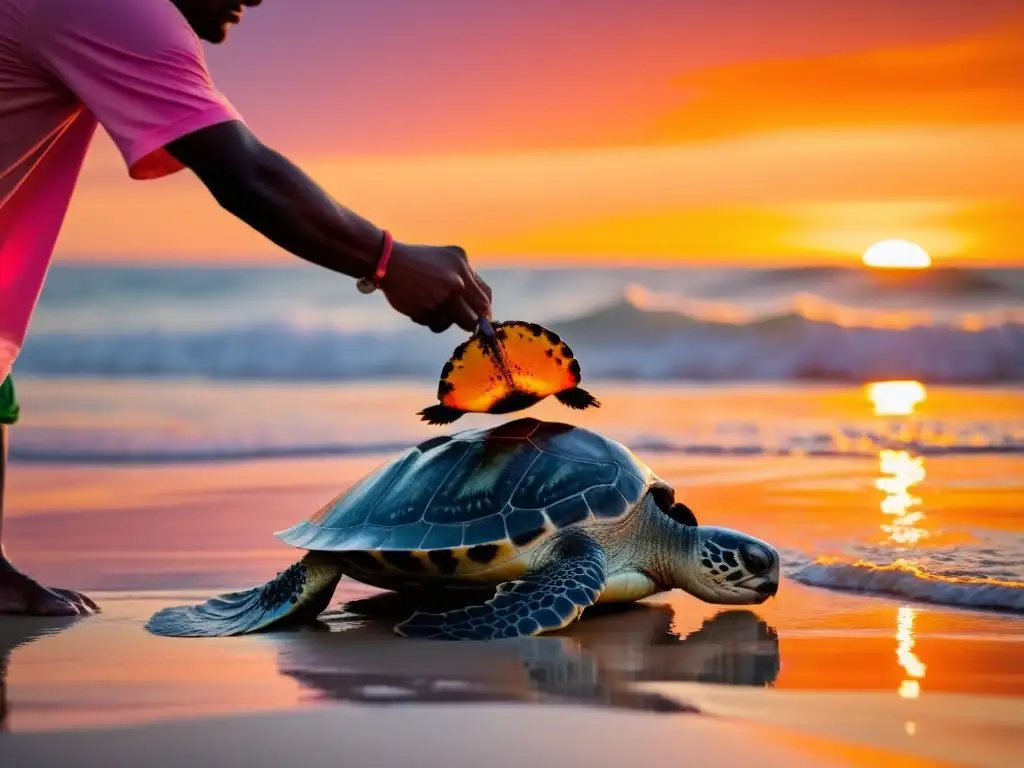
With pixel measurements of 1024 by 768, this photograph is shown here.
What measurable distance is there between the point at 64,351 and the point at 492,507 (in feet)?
51.1

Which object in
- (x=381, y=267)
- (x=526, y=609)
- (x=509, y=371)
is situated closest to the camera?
(x=381, y=267)

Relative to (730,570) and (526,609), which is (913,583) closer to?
(730,570)

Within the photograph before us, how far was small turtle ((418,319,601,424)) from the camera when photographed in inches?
154

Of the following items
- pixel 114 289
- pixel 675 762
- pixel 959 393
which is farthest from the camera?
pixel 114 289

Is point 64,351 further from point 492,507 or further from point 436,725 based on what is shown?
point 436,725

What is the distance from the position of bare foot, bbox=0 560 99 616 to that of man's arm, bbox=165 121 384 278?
190 cm

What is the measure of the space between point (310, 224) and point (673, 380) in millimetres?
12375

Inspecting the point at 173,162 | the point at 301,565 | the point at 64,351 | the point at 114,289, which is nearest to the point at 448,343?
the point at 64,351

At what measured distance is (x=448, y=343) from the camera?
1702 centimetres

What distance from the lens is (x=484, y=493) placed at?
13.5ft

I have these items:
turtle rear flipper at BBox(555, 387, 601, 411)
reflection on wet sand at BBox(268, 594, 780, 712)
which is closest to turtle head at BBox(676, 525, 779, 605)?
reflection on wet sand at BBox(268, 594, 780, 712)

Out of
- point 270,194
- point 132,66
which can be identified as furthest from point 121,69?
point 270,194

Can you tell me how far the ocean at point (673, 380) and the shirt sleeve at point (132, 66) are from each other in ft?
9.69

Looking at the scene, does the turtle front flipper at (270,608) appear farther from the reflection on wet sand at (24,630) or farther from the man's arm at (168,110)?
the man's arm at (168,110)
